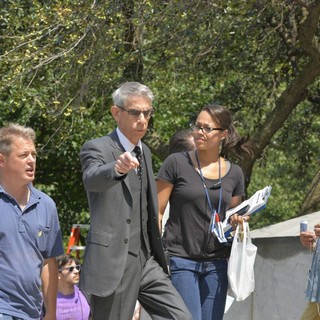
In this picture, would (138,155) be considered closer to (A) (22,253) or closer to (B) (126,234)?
(B) (126,234)

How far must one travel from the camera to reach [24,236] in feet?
17.5

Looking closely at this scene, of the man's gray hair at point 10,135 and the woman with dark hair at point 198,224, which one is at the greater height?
the man's gray hair at point 10,135

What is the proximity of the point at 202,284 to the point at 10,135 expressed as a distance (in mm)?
1728

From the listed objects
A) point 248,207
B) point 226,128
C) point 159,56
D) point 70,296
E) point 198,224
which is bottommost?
point 70,296

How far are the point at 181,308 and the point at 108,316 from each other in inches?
16.4

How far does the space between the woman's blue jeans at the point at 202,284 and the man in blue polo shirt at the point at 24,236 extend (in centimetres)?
105

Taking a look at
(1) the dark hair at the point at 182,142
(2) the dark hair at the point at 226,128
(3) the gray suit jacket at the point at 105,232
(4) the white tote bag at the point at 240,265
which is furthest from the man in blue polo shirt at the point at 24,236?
(1) the dark hair at the point at 182,142

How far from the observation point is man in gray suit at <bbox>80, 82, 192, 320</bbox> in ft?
18.6

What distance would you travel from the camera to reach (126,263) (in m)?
5.76

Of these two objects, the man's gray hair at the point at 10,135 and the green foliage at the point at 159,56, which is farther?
the green foliage at the point at 159,56

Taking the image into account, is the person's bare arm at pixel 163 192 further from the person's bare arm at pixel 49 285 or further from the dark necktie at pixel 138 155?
the person's bare arm at pixel 49 285

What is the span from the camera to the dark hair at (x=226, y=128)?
675cm

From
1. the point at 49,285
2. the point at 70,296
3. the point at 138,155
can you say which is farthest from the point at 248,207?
the point at 70,296

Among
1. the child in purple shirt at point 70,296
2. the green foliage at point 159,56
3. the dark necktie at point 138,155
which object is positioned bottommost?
the child in purple shirt at point 70,296
